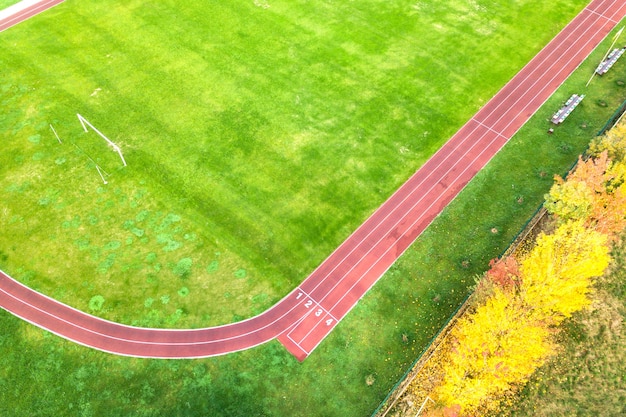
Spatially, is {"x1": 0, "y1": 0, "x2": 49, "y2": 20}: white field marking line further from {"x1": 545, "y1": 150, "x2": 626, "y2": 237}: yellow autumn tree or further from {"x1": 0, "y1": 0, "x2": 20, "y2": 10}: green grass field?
{"x1": 545, "y1": 150, "x2": 626, "y2": 237}: yellow autumn tree

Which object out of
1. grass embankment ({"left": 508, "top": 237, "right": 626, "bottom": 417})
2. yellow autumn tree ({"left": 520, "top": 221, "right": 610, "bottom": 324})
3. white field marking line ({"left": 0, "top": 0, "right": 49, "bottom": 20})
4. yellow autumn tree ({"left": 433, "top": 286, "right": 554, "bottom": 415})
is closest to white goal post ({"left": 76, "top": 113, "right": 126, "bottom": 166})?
white field marking line ({"left": 0, "top": 0, "right": 49, "bottom": 20})

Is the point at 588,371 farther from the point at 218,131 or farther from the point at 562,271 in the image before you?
the point at 218,131

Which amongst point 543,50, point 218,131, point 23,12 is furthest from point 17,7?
point 543,50

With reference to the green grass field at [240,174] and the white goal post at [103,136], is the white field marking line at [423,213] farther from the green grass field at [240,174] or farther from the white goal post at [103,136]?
the white goal post at [103,136]

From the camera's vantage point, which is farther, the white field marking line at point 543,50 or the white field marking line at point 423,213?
the white field marking line at point 543,50

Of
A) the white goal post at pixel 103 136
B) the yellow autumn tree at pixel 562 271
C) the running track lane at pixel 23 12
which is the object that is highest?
the running track lane at pixel 23 12

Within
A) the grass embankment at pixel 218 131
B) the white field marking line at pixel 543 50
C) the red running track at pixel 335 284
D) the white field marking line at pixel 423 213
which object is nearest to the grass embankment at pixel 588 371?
the red running track at pixel 335 284

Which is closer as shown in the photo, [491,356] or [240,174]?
[491,356]
